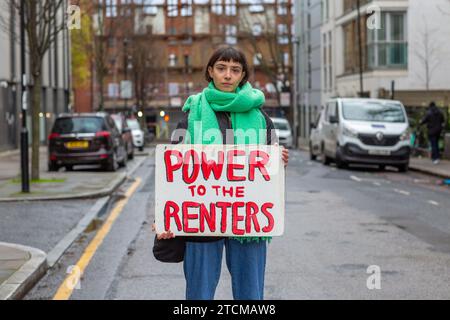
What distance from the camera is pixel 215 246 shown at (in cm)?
531

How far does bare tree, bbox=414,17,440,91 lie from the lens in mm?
47312

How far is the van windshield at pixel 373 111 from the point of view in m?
28.2

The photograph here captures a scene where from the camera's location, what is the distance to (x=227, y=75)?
533 cm

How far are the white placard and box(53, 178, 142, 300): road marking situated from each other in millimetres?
3435

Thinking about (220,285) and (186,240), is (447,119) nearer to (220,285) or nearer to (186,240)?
(220,285)

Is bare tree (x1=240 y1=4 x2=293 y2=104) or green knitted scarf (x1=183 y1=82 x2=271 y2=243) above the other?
bare tree (x1=240 y1=4 x2=293 y2=104)

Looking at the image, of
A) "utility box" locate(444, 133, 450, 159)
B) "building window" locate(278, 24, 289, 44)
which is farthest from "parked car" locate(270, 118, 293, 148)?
"building window" locate(278, 24, 289, 44)

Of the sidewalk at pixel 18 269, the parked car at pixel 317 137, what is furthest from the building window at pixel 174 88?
the sidewalk at pixel 18 269

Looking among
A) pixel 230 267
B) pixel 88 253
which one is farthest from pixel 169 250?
pixel 88 253

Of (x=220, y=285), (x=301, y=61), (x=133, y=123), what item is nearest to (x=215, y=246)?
(x=220, y=285)

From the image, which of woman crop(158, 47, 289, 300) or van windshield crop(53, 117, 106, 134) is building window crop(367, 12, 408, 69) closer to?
van windshield crop(53, 117, 106, 134)

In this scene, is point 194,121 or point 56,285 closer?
point 194,121

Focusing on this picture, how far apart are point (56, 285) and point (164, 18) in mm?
88997

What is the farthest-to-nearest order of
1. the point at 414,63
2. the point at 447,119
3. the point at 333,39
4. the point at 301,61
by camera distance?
the point at 301,61 < the point at 333,39 < the point at 414,63 < the point at 447,119
